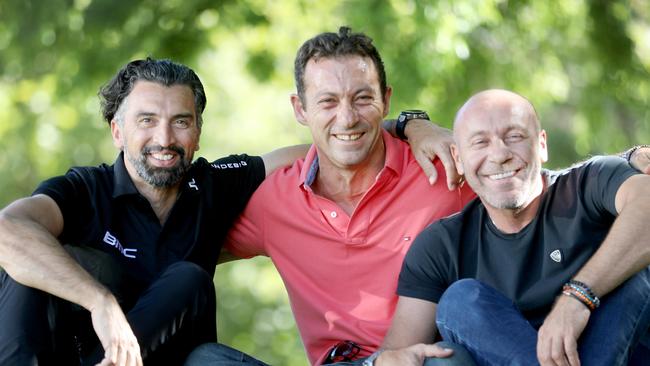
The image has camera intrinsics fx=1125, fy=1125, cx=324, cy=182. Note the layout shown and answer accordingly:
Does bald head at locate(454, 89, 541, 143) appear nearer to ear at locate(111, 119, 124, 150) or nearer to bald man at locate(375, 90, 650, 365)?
bald man at locate(375, 90, 650, 365)

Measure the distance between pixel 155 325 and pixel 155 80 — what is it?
1040 millimetres

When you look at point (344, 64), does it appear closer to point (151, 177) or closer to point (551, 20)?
point (151, 177)

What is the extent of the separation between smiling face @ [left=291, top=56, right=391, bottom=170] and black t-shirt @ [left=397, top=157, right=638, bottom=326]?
0.52 m

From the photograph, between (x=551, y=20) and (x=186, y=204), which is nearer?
(x=186, y=204)

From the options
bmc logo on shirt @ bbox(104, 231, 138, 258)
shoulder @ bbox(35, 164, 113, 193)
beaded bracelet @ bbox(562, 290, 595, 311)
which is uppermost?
shoulder @ bbox(35, 164, 113, 193)

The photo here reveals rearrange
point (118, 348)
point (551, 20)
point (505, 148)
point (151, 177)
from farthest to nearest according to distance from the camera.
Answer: point (551, 20), point (151, 177), point (505, 148), point (118, 348)

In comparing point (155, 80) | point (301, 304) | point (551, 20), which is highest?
point (551, 20)

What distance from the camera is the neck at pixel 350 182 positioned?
4199 millimetres

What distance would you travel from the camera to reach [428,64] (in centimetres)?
729

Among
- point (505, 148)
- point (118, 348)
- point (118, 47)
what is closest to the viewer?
point (118, 348)

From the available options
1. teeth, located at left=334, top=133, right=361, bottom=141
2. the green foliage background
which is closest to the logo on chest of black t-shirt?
teeth, located at left=334, top=133, right=361, bottom=141

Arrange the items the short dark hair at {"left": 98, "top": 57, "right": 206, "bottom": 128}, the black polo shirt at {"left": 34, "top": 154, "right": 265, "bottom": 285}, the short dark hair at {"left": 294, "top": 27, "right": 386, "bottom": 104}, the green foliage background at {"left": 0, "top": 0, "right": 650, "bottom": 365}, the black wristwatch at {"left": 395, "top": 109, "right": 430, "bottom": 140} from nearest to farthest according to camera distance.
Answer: the black polo shirt at {"left": 34, "top": 154, "right": 265, "bottom": 285} < the short dark hair at {"left": 98, "top": 57, "right": 206, "bottom": 128} < the short dark hair at {"left": 294, "top": 27, "right": 386, "bottom": 104} < the black wristwatch at {"left": 395, "top": 109, "right": 430, "bottom": 140} < the green foliage background at {"left": 0, "top": 0, "right": 650, "bottom": 365}

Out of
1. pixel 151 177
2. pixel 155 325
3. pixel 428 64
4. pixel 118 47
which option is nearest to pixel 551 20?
pixel 428 64

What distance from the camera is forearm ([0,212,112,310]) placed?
3439mm
